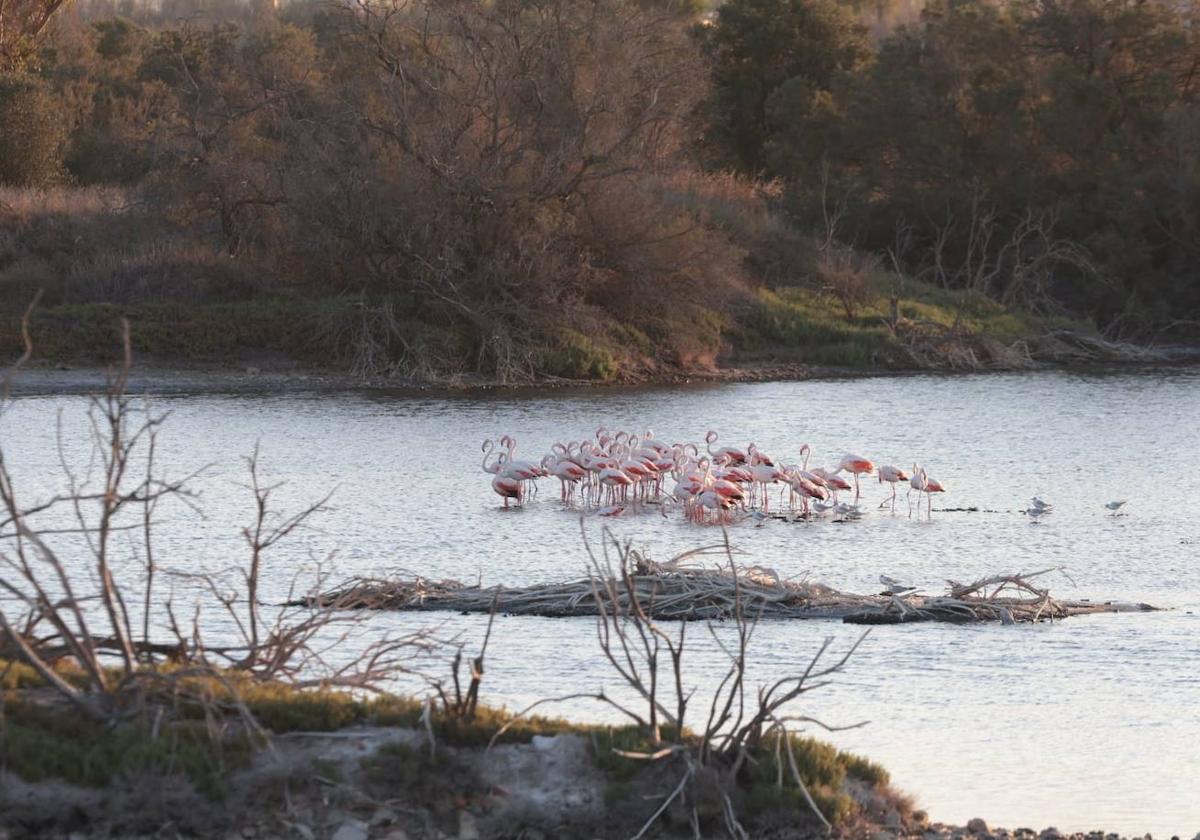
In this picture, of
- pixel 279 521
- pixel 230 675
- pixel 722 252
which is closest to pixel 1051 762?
pixel 230 675

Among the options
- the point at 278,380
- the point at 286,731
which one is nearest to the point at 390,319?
the point at 278,380

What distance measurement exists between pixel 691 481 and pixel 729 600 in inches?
203

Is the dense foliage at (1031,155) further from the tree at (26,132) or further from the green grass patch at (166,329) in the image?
the tree at (26,132)

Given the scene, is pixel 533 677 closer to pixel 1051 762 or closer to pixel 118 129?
pixel 1051 762

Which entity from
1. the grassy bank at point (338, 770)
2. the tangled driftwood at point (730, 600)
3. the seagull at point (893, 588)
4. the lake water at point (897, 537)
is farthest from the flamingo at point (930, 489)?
the grassy bank at point (338, 770)

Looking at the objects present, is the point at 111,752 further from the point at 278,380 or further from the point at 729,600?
the point at 278,380

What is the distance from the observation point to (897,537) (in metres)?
16.1

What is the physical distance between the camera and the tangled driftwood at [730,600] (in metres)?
11.5

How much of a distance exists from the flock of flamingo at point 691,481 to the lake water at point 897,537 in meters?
0.31

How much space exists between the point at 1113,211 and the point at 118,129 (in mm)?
23485

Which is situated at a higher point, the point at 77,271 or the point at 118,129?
the point at 118,129

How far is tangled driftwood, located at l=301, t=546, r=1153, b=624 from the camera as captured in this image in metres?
11.5

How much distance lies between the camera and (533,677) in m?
10.1

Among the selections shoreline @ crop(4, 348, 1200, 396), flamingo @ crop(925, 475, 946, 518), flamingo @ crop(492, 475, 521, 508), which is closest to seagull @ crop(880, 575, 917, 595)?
flamingo @ crop(925, 475, 946, 518)
